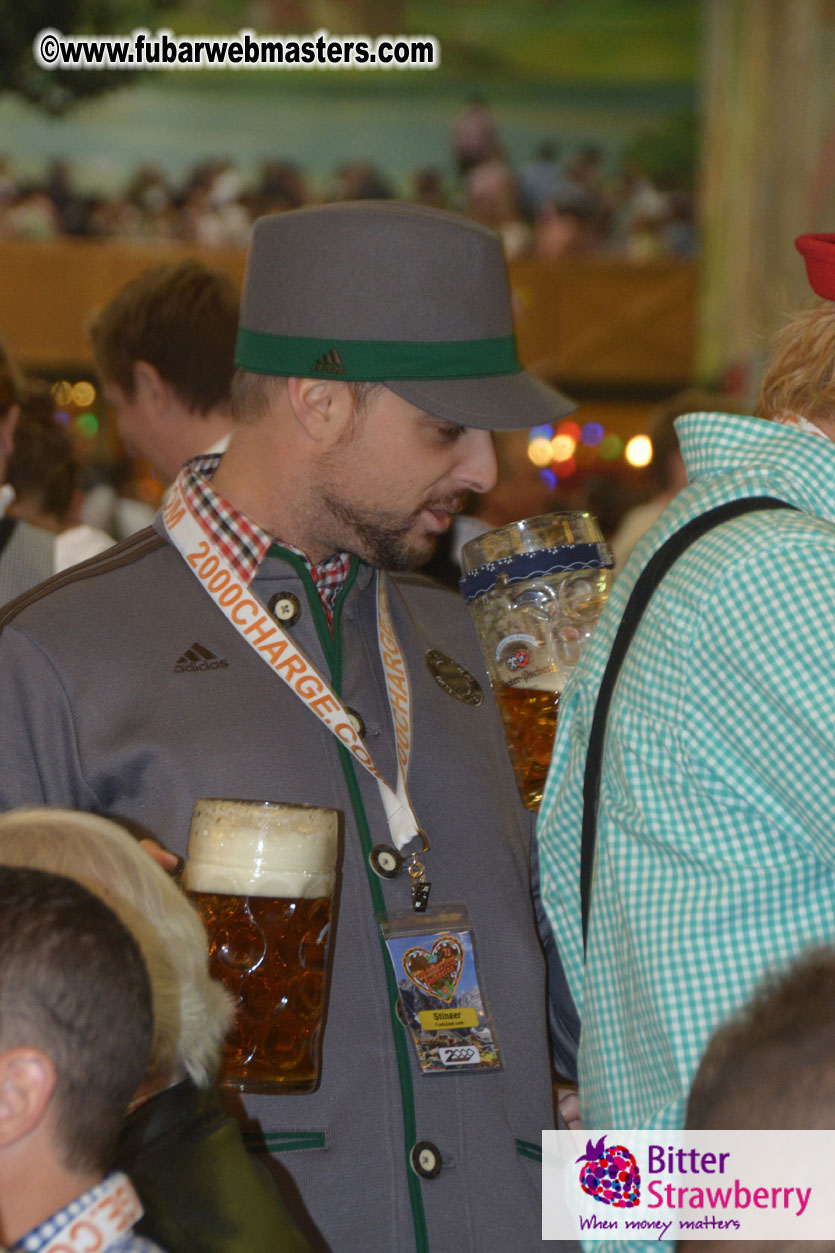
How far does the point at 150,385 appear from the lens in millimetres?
2605

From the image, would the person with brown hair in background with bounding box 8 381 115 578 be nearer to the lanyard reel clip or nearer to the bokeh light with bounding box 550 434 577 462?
the lanyard reel clip

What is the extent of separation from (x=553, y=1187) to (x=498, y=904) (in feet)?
1.01

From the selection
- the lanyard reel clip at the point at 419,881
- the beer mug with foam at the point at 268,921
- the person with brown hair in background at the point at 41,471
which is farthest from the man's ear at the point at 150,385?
the beer mug with foam at the point at 268,921

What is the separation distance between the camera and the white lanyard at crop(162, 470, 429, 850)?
1540 millimetres

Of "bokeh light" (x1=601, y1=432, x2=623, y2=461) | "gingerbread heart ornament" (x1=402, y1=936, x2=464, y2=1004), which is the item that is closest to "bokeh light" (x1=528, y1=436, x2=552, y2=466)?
"bokeh light" (x1=601, y1=432, x2=623, y2=461)

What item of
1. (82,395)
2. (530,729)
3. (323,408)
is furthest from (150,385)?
(82,395)

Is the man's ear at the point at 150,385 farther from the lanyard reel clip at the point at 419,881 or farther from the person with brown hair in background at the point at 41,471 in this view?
the lanyard reel clip at the point at 419,881

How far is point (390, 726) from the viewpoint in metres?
1.65

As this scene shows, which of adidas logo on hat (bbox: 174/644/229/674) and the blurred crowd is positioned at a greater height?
the blurred crowd

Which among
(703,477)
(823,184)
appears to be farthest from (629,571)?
(823,184)

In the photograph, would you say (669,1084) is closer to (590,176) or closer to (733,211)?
(733,211)

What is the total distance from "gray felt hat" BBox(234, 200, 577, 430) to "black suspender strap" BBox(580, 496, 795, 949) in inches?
15.8

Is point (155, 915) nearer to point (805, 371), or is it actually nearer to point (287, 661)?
point (287, 661)

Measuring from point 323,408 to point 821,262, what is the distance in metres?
0.59
